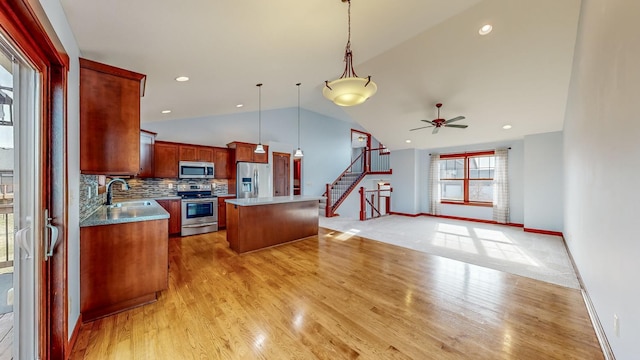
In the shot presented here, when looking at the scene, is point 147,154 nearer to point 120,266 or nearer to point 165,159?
point 165,159

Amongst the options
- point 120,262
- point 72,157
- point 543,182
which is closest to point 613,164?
point 72,157

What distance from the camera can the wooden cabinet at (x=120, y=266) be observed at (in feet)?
6.86

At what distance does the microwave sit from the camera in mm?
5445

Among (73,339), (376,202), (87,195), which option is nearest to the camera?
(73,339)

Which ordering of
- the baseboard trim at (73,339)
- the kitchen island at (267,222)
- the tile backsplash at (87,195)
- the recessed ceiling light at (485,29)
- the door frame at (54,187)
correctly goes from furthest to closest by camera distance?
the kitchen island at (267,222)
the recessed ceiling light at (485,29)
the tile backsplash at (87,195)
the baseboard trim at (73,339)
the door frame at (54,187)

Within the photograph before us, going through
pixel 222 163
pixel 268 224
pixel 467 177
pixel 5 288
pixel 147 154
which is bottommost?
pixel 268 224

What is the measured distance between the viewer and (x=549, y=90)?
418cm

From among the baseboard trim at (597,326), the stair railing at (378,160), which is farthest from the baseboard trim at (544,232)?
the stair railing at (378,160)

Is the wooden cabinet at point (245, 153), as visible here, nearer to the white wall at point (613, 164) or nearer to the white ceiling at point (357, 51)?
the white ceiling at point (357, 51)

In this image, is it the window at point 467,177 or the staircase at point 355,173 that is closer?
the window at point 467,177

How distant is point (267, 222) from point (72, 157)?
9.33ft

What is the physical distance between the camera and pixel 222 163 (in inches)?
243

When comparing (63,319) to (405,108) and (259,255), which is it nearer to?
(259,255)

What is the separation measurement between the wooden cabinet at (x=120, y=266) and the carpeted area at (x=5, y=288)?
0.93 metres
